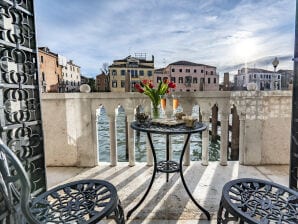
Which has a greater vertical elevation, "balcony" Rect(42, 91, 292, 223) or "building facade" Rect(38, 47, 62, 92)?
"building facade" Rect(38, 47, 62, 92)

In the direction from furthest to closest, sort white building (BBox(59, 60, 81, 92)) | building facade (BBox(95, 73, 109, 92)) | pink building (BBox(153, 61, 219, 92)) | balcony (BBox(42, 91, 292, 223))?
building facade (BBox(95, 73, 109, 92)) → white building (BBox(59, 60, 81, 92)) → pink building (BBox(153, 61, 219, 92)) → balcony (BBox(42, 91, 292, 223))

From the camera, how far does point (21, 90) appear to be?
1242 millimetres

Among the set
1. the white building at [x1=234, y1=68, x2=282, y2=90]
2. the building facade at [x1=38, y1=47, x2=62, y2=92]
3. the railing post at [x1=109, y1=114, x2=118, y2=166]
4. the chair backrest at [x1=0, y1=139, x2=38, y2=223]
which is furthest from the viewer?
the building facade at [x1=38, y1=47, x2=62, y2=92]

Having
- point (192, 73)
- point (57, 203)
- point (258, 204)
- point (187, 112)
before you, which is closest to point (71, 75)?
point (192, 73)

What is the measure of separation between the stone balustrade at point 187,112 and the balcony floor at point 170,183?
0.47 feet

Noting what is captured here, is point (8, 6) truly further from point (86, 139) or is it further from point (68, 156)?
point (68, 156)

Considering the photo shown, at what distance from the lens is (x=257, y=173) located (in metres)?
2.38

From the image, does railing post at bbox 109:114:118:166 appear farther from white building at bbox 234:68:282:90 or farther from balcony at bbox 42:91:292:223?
white building at bbox 234:68:282:90

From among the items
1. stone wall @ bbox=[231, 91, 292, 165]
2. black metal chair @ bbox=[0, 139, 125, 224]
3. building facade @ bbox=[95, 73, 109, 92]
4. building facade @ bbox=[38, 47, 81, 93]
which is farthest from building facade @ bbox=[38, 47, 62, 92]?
black metal chair @ bbox=[0, 139, 125, 224]

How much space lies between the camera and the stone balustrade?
98.8 inches

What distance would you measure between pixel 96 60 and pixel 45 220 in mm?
15326

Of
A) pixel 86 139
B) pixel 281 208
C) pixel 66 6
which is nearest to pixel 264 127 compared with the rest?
pixel 281 208

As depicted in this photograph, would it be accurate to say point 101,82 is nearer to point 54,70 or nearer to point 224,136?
point 54,70

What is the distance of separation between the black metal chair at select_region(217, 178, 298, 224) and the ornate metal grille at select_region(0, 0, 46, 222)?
1.22m
